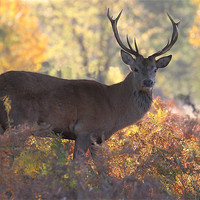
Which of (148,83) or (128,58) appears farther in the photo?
(128,58)

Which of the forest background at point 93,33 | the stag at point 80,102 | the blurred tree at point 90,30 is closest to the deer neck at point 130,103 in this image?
the stag at point 80,102

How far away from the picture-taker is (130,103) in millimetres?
7355

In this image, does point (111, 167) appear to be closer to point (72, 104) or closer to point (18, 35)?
point (72, 104)

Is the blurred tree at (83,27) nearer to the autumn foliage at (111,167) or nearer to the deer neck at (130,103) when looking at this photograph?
the deer neck at (130,103)

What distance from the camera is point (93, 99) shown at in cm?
693

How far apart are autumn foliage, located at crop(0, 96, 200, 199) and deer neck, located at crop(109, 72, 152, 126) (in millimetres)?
190

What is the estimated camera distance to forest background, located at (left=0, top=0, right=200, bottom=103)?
28531mm

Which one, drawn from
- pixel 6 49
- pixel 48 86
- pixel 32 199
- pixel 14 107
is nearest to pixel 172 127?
pixel 48 86

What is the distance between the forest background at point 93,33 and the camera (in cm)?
2853

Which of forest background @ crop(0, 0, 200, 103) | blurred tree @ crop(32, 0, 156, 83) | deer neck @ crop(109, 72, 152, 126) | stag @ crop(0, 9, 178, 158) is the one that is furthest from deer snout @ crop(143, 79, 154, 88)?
blurred tree @ crop(32, 0, 156, 83)

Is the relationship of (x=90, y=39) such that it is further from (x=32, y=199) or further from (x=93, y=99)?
(x=32, y=199)

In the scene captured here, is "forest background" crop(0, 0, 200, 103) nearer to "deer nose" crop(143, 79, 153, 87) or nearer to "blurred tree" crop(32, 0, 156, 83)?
"blurred tree" crop(32, 0, 156, 83)

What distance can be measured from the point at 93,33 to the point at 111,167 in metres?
28.5

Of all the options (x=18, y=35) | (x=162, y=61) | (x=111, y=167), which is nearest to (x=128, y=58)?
(x=162, y=61)
